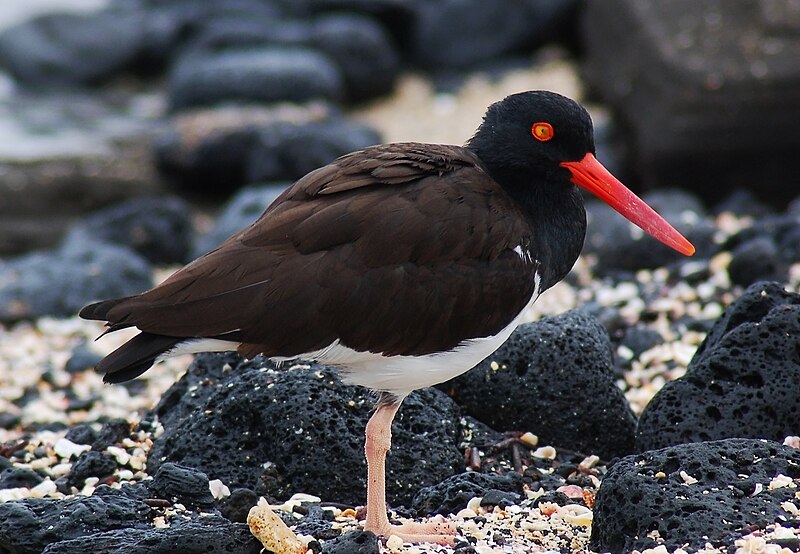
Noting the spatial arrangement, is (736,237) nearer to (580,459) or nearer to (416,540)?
(580,459)

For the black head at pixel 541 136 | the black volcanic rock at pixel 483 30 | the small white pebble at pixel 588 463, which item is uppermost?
the black volcanic rock at pixel 483 30

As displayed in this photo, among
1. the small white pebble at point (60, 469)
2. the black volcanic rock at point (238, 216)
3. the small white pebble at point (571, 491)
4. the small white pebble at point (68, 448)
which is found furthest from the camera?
the black volcanic rock at point (238, 216)

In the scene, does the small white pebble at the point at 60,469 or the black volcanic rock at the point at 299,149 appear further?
the black volcanic rock at the point at 299,149

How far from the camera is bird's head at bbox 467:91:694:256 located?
5352 millimetres

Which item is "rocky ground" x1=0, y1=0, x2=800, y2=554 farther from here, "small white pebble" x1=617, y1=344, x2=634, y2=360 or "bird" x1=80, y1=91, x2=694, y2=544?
"bird" x1=80, y1=91, x2=694, y2=544

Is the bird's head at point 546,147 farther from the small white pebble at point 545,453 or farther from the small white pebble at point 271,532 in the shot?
the small white pebble at point 271,532

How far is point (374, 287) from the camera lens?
4.88 m

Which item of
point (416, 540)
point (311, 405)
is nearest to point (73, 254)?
point (311, 405)

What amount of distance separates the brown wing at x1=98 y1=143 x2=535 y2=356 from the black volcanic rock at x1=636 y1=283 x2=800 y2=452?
108cm

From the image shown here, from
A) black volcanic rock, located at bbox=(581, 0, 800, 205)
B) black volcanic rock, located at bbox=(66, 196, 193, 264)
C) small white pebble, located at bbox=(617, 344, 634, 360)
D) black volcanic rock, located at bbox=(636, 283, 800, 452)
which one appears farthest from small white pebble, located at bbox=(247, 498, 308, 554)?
black volcanic rock, located at bbox=(581, 0, 800, 205)

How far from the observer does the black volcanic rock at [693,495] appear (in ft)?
14.7

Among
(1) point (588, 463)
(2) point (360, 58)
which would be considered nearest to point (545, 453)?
(1) point (588, 463)

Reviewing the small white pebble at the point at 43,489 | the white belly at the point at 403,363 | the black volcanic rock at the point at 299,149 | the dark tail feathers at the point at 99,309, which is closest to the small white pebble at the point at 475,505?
the white belly at the point at 403,363

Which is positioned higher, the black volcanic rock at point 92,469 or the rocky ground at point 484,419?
the rocky ground at point 484,419
